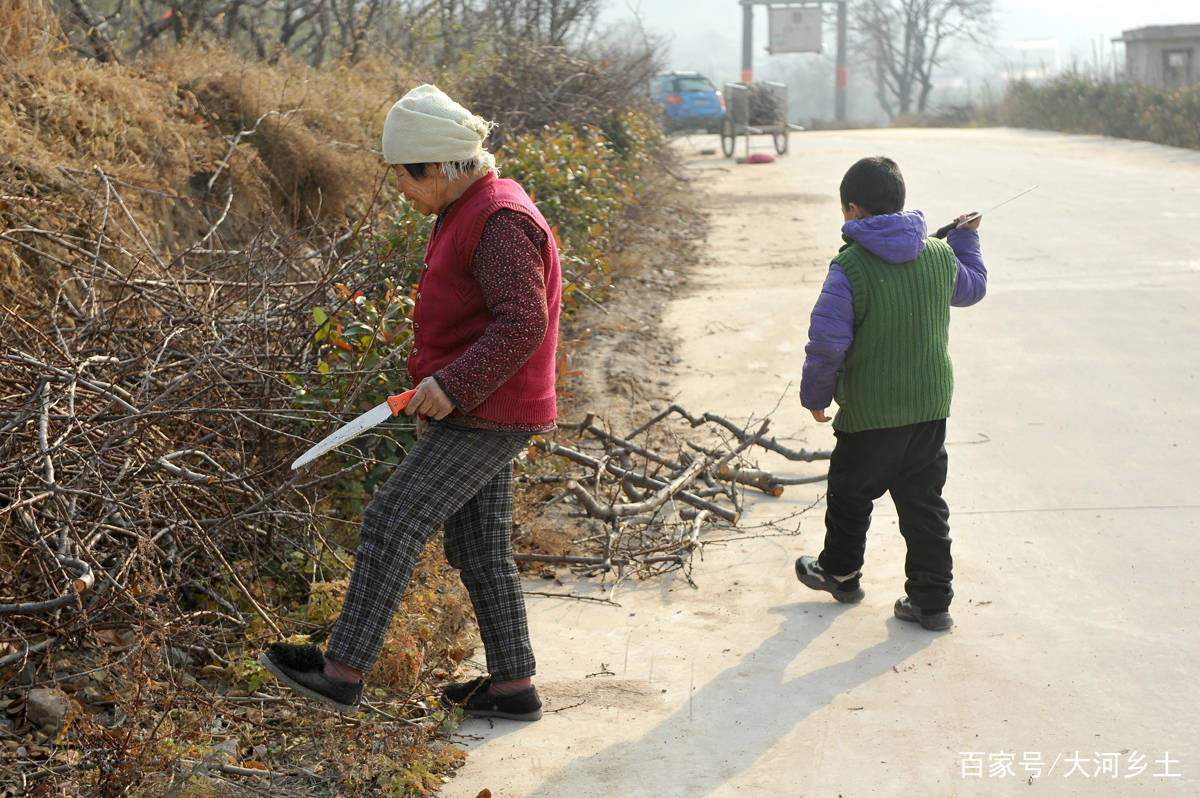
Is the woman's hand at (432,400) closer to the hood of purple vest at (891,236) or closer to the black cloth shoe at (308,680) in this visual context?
the black cloth shoe at (308,680)

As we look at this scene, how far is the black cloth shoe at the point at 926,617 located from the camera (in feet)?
12.4

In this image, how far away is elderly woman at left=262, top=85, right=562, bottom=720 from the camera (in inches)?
113

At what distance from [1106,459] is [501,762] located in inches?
140

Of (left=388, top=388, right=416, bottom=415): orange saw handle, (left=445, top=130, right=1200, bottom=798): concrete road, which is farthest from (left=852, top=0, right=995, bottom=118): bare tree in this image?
(left=388, top=388, right=416, bottom=415): orange saw handle

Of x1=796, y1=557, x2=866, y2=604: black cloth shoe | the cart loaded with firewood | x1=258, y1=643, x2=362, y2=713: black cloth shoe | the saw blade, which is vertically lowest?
x1=796, y1=557, x2=866, y2=604: black cloth shoe

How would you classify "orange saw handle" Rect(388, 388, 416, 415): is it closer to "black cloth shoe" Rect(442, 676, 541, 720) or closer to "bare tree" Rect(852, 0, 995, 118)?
"black cloth shoe" Rect(442, 676, 541, 720)

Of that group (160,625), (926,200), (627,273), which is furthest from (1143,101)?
(160,625)

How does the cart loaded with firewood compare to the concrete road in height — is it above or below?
above

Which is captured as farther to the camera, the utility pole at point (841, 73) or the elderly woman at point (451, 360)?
the utility pole at point (841, 73)

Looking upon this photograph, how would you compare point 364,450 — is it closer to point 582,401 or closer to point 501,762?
point 501,762

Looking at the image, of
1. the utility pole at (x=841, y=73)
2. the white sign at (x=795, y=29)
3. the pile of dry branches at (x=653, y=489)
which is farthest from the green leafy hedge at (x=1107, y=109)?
the utility pole at (x=841, y=73)

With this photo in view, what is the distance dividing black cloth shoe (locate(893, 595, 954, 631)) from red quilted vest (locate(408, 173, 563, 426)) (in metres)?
1.53

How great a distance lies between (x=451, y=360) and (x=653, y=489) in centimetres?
213

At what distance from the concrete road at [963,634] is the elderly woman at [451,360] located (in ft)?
1.79
